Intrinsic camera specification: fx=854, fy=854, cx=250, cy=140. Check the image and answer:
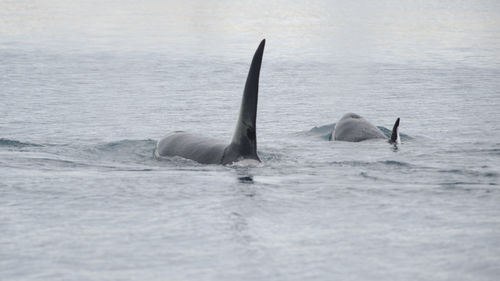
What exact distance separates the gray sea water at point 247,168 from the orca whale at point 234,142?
271 mm

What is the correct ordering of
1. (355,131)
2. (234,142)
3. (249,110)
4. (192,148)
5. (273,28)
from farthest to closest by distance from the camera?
(273,28)
(355,131)
(192,148)
(234,142)
(249,110)

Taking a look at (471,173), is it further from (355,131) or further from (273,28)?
(273,28)

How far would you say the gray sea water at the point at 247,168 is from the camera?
8.45m

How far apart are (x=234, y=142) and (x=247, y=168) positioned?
469mm

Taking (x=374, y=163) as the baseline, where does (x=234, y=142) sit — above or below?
above

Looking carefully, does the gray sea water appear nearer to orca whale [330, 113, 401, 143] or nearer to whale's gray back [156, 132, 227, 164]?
whale's gray back [156, 132, 227, 164]

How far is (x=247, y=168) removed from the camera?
12.9m

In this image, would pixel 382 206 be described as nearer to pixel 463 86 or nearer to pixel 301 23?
pixel 463 86

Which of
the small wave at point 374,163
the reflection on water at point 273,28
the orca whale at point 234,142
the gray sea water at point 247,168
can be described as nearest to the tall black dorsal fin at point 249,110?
the orca whale at point 234,142

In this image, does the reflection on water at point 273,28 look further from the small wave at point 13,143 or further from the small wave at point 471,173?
the small wave at point 471,173

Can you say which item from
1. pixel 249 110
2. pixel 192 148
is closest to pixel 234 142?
pixel 249 110

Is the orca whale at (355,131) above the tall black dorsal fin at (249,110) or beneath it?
beneath

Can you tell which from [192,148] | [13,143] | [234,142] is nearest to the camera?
[234,142]

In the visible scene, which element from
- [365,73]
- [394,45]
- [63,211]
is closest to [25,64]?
[365,73]
